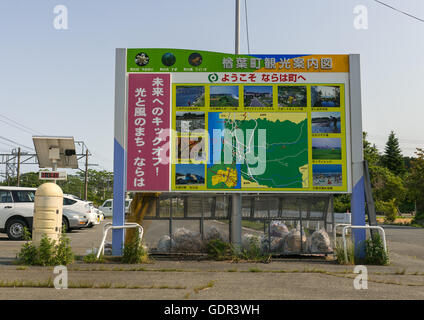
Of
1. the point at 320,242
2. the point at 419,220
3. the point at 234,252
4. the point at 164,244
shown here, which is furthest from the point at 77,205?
the point at 419,220

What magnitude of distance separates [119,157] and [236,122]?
10.1 feet

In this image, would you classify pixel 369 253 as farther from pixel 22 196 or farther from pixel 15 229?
pixel 22 196

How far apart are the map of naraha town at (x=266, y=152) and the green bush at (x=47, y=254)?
3.64 meters

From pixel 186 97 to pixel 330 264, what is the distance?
5.37 metres

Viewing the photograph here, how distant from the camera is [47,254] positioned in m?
8.89

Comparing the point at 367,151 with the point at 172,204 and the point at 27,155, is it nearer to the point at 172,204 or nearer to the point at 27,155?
the point at 27,155

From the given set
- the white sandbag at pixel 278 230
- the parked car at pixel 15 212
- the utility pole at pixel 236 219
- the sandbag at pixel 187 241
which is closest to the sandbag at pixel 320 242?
the white sandbag at pixel 278 230

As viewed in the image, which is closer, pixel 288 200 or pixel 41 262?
pixel 41 262

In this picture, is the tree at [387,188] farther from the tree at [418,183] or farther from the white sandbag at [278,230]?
the white sandbag at [278,230]

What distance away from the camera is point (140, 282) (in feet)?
23.1

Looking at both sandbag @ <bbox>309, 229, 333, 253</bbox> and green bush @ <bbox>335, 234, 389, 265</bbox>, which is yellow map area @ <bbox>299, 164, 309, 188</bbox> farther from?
green bush @ <bbox>335, 234, 389, 265</bbox>

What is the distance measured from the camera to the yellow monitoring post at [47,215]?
915 cm
